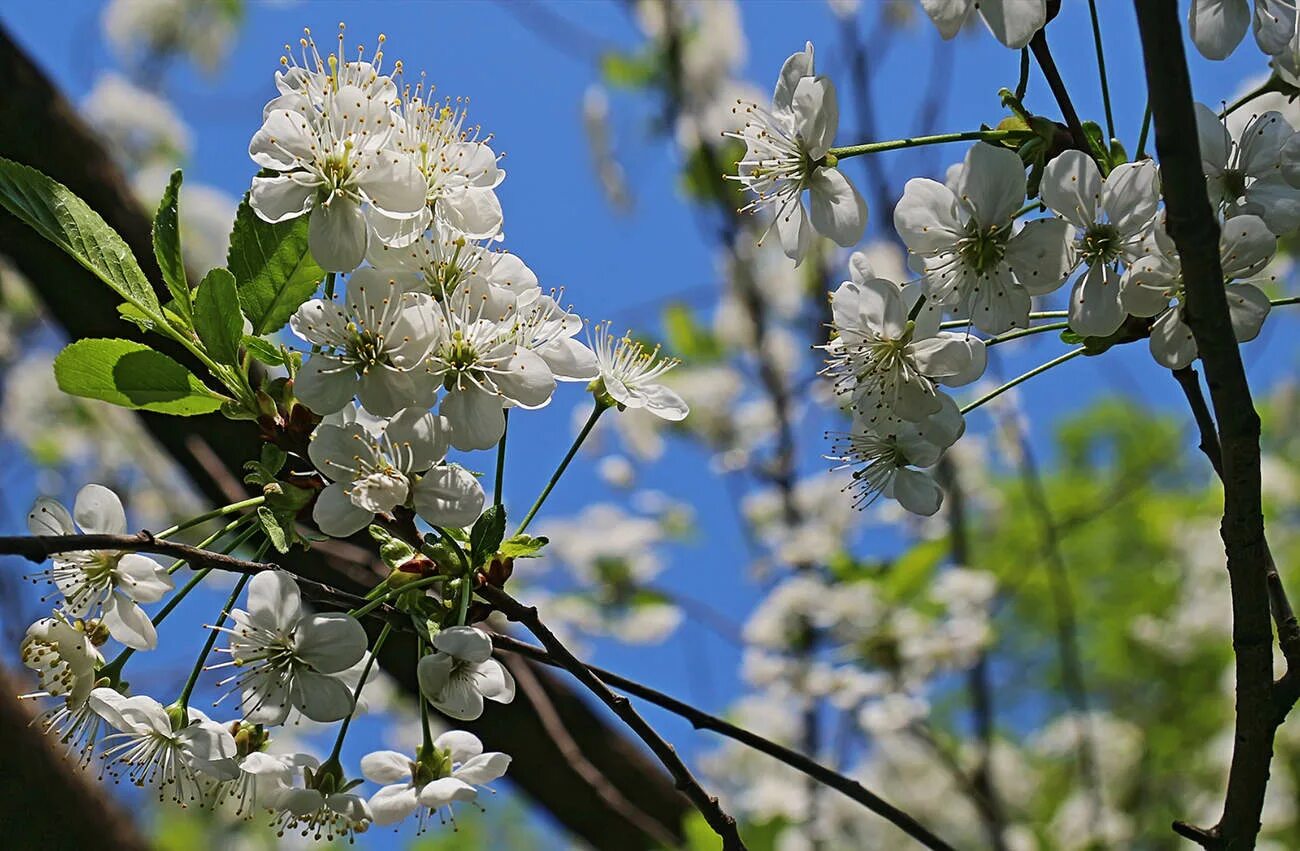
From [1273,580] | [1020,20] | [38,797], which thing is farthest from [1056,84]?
[38,797]

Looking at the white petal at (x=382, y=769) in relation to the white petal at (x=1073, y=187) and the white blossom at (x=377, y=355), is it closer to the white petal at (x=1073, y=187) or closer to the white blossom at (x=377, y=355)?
the white blossom at (x=377, y=355)

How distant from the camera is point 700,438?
4.20m

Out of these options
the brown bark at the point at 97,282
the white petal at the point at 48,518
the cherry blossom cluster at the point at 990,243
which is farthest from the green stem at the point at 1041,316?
the brown bark at the point at 97,282

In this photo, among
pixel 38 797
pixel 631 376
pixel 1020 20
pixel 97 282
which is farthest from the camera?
pixel 97 282

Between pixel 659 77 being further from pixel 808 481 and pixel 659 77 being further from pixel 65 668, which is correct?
pixel 65 668

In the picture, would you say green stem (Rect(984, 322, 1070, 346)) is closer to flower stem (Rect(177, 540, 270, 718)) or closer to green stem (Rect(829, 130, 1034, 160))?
green stem (Rect(829, 130, 1034, 160))

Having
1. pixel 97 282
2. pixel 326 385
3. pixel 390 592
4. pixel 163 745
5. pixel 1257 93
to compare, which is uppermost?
pixel 97 282

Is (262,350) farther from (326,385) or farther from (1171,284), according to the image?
(1171,284)

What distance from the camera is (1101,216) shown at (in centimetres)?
77

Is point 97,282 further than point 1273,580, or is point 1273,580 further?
point 97,282

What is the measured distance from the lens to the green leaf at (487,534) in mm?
798

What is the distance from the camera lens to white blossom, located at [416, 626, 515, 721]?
738mm

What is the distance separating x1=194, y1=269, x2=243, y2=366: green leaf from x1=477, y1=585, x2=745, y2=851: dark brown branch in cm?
24

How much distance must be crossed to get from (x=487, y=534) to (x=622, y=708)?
148 millimetres
